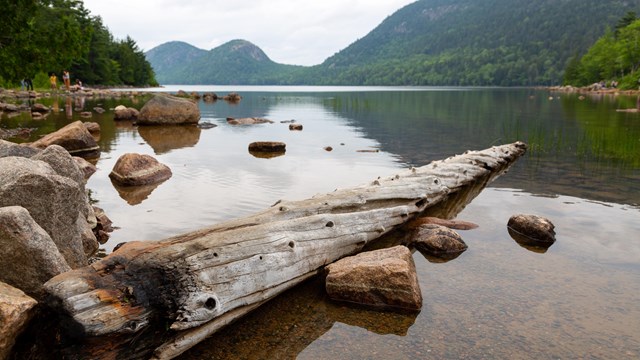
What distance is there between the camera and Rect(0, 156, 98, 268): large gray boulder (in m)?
6.09

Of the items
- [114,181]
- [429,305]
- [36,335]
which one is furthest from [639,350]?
[114,181]

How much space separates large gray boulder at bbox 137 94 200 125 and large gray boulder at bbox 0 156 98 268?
27096 mm

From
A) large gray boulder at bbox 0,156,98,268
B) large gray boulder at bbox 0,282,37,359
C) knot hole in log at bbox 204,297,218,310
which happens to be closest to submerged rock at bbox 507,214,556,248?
knot hole in log at bbox 204,297,218,310

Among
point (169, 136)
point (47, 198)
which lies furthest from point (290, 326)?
point (169, 136)

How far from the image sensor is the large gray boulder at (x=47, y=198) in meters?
6.09

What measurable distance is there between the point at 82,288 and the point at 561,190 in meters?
13.3

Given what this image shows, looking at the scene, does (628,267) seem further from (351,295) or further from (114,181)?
(114,181)

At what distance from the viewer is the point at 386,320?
6469mm

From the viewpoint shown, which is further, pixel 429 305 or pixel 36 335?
pixel 429 305

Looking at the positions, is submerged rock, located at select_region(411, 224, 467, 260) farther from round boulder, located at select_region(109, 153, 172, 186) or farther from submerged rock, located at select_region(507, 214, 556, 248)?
round boulder, located at select_region(109, 153, 172, 186)

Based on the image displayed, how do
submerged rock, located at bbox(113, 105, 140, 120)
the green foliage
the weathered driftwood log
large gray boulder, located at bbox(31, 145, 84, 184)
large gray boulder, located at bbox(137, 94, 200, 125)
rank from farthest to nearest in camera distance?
1. the green foliage
2. submerged rock, located at bbox(113, 105, 140, 120)
3. large gray boulder, located at bbox(137, 94, 200, 125)
4. large gray boulder, located at bbox(31, 145, 84, 184)
5. the weathered driftwood log

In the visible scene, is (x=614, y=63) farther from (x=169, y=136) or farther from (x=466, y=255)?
(x=466, y=255)

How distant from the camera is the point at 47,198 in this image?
250 inches

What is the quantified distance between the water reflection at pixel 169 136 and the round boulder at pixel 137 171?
5676 millimetres
